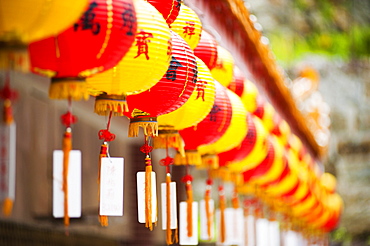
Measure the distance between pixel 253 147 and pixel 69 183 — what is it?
2.69 m

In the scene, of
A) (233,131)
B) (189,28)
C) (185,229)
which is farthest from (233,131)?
(189,28)

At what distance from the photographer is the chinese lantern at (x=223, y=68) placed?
445cm

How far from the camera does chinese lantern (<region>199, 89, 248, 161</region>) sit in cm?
418

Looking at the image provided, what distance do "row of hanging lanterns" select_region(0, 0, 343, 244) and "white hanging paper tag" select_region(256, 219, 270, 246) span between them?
1.29m

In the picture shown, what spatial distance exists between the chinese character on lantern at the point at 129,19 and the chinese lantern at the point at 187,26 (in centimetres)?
118

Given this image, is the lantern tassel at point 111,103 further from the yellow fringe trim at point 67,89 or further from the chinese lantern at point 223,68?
the chinese lantern at point 223,68

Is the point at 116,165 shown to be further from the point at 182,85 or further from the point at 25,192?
the point at 25,192

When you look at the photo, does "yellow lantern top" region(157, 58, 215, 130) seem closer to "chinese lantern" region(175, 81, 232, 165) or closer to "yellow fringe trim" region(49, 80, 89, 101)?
"chinese lantern" region(175, 81, 232, 165)

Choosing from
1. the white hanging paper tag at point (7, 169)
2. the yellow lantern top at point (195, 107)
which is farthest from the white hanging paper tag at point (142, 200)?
the white hanging paper tag at point (7, 169)

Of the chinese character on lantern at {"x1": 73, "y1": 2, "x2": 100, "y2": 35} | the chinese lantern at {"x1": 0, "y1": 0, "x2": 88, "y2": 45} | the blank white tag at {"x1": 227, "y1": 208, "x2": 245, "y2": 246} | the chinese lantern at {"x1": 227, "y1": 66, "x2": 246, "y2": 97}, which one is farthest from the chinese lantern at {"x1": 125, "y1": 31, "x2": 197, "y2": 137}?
the blank white tag at {"x1": 227, "y1": 208, "x2": 245, "y2": 246}

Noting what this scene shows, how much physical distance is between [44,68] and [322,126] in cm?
1168

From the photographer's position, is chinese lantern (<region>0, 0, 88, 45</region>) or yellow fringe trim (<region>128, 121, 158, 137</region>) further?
yellow fringe trim (<region>128, 121, 158, 137</region>)

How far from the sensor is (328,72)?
16.0 meters

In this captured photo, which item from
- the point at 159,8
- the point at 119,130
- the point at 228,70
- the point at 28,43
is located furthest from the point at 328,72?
the point at 28,43
